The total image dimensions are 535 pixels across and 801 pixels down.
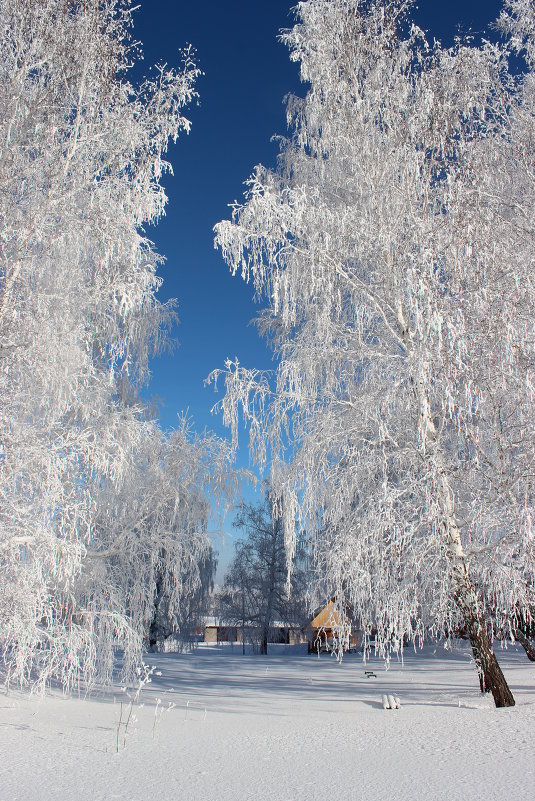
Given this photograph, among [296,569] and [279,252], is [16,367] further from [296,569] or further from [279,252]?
[296,569]

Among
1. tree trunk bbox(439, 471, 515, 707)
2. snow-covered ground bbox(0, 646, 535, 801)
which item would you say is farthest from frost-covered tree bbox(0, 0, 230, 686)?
tree trunk bbox(439, 471, 515, 707)

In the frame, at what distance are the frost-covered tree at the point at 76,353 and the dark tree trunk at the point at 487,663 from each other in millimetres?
4563

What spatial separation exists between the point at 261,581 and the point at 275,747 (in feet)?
72.7

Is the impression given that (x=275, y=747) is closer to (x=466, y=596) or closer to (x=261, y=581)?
(x=466, y=596)

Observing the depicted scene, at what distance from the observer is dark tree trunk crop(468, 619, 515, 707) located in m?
7.38

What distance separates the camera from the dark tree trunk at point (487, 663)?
738 cm

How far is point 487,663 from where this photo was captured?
7512mm

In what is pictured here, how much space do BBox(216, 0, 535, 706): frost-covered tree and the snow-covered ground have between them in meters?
1.15

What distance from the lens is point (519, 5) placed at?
31.2 ft

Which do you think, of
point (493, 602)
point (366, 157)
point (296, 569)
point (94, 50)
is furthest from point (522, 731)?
point (296, 569)

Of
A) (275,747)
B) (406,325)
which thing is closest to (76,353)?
(406,325)

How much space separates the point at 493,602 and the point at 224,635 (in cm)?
3674

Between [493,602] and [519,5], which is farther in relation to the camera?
[519,5]

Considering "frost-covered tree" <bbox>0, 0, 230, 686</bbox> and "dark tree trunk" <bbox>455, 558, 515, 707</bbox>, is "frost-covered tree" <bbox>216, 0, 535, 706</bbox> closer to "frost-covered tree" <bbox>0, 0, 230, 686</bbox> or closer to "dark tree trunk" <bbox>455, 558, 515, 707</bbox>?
"dark tree trunk" <bbox>455, 558, 515, 707</bbox>
